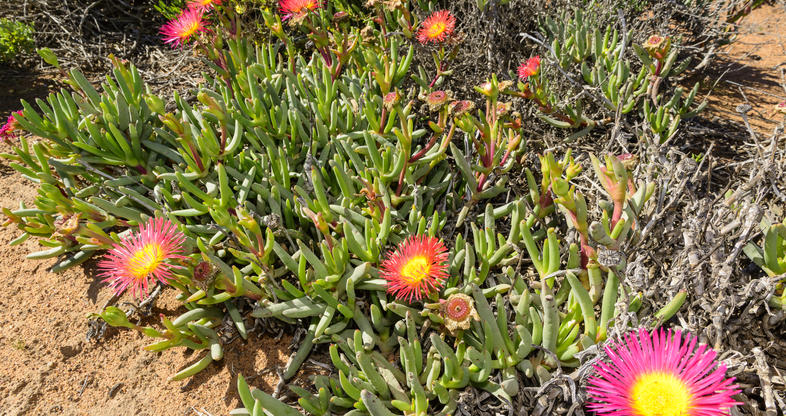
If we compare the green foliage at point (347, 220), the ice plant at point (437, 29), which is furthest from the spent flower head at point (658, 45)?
the ice plant at point (437, 29)

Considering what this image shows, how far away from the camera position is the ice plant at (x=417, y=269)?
1.23 meters

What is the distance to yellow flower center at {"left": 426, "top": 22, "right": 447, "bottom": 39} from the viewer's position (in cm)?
195

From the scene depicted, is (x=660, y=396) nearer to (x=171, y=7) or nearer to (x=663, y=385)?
(x=663, y=385)

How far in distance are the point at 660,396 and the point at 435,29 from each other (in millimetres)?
1575

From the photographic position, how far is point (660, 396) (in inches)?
34.3

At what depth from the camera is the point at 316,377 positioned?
121cm

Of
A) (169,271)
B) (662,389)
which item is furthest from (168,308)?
(662,389)

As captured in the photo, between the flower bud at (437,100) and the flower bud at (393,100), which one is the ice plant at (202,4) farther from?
the flower bud at (437,100)

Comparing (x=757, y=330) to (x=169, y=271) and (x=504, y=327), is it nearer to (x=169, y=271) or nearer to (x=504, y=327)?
(x=504, y=327)

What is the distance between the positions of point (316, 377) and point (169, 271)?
497 mm

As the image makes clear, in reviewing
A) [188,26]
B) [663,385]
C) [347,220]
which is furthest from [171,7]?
[663,385]

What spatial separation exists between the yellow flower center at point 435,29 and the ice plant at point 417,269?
40.4 inches

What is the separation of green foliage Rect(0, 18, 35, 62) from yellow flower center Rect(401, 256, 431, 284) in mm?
2801

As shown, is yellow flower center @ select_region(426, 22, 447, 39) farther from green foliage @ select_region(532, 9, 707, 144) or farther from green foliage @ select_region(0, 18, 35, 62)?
green foliage @ select_region(0, 18, 35, 62)
